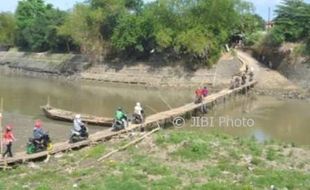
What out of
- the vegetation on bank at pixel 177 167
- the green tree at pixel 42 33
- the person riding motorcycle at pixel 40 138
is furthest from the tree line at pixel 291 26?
the person riding motorcycle at pixel 40 138

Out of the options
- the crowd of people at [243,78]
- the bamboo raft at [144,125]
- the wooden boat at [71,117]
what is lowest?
the wooden boat at [71,117]

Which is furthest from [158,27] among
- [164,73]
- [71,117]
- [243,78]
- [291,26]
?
[71,117]

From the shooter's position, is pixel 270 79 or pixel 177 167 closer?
pixel 177 167

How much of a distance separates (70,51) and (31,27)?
37.2 feet

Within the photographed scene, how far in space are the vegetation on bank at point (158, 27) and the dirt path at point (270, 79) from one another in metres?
5.50

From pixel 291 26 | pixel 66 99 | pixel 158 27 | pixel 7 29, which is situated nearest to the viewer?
pixel 66 99

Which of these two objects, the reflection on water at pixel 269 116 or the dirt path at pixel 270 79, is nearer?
the reflection on water at pixel 269 116

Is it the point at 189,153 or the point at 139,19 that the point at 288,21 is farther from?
the point at 189,153

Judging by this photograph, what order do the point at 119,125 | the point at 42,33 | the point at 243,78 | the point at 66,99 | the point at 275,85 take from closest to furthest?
the point at 119,125 < the point at 66,99 < the point at 243,78 < the point at 275,85 < the point at 42,33

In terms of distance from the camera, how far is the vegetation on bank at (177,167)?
1786 cm

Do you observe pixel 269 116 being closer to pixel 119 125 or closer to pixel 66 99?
pixel 119 125

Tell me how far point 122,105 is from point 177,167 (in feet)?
77.9

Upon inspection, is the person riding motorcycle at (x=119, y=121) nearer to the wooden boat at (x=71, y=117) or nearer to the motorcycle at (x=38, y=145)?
the wooden boat at (x=71, y=117)

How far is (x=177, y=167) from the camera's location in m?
19.8
